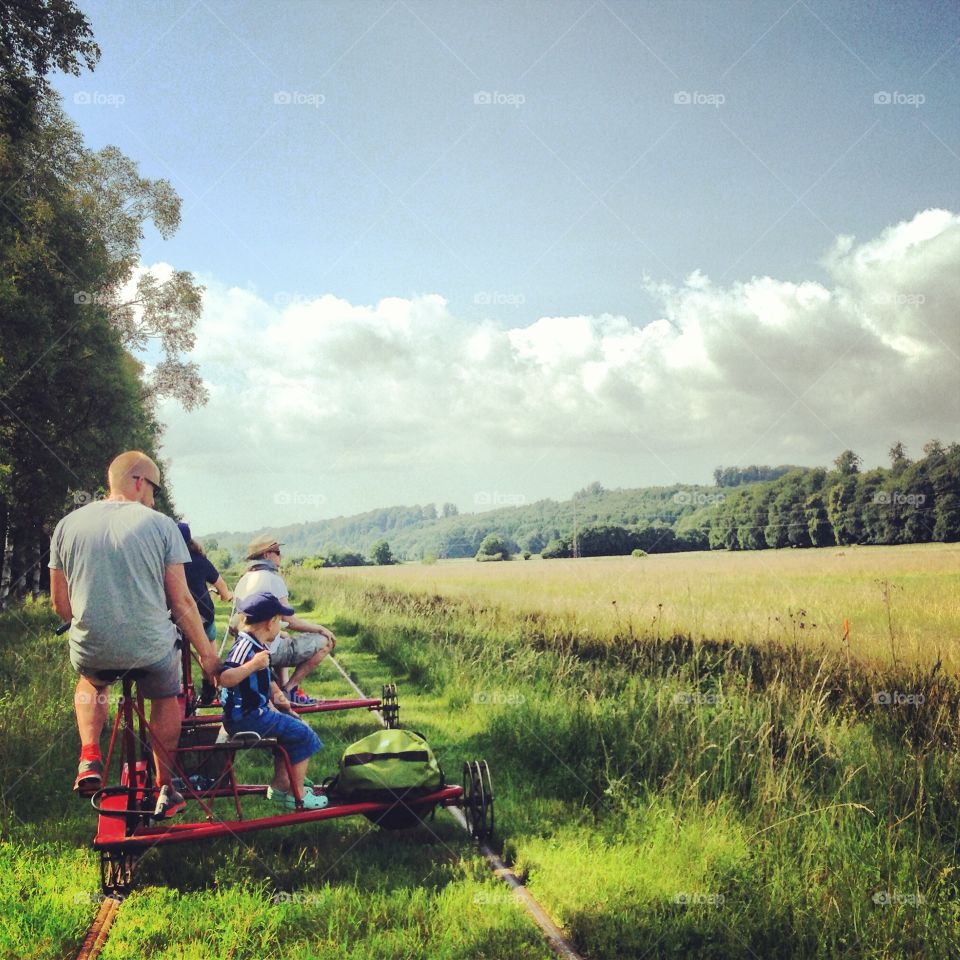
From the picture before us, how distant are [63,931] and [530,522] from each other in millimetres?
105266

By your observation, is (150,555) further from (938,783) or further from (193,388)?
(193,388)

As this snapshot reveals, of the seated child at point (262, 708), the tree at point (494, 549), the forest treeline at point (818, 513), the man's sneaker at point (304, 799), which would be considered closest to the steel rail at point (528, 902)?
the man's sneaker at point (304, 799)

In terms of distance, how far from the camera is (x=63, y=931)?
393 centimetres

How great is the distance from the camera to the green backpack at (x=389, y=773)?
490 centimetres

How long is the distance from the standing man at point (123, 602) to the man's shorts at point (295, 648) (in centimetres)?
302

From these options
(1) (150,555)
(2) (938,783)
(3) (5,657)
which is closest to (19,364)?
(3) (5,657)

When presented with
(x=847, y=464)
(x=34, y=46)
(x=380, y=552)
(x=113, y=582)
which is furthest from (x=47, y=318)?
(x=380, y=552)

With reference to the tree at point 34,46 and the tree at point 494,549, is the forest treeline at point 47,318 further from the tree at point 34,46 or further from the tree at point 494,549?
the tree at point 494,549

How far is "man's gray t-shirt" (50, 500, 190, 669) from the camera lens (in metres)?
4.38

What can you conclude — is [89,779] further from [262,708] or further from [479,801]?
[479,801]

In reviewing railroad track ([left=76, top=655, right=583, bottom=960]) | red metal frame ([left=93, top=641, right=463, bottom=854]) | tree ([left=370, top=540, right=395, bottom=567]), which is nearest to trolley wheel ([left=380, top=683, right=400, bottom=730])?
red metal frame ([left=93, top=641, right=463, bottom=854])

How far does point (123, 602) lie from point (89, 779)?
120 centimetres

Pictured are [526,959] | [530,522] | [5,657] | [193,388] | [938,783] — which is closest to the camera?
[526,959]

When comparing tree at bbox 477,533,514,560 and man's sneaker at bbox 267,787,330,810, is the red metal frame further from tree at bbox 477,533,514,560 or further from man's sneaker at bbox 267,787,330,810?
tree at bbox 477,533,514,560
